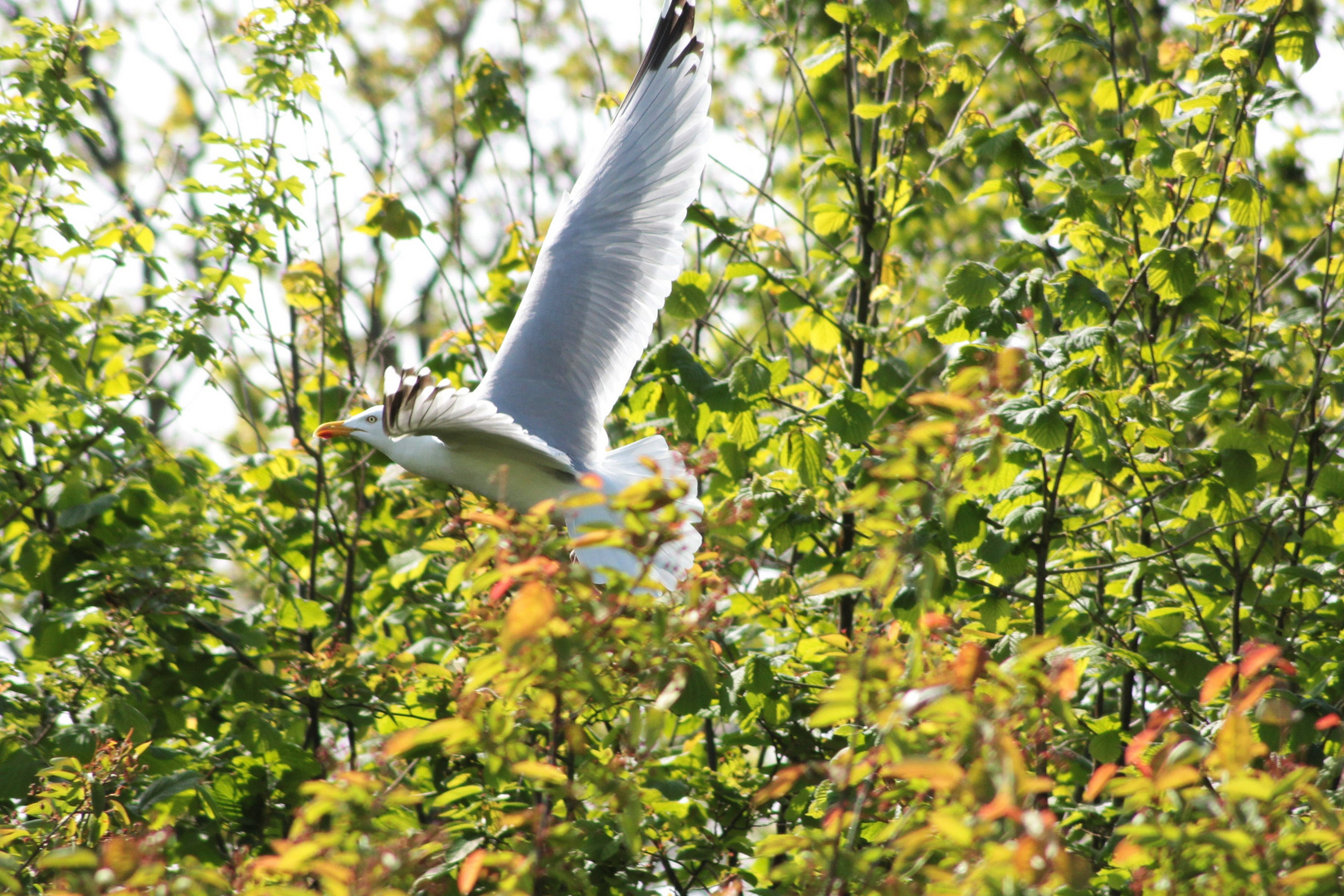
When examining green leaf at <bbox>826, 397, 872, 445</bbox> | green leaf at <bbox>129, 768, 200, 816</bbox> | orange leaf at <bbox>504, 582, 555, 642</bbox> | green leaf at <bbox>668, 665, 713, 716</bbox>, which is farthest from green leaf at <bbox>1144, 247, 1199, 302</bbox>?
green leaf at <bbox>129, 768, 200, 816</bbox>

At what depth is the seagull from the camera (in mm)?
4016

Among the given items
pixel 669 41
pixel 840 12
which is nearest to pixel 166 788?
pixel 840 12

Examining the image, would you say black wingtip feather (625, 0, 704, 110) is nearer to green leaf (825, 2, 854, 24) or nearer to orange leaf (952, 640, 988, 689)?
green leaf (825, 2, 854, 24)

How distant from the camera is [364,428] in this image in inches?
161

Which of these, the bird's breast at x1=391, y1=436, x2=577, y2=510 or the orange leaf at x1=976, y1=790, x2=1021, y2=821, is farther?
the bird's breast at x1=391, y1=436, x2=577, y2=510

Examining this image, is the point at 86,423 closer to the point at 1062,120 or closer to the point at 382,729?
the point at 382,729

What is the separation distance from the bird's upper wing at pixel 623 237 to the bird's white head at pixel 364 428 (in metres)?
0.72

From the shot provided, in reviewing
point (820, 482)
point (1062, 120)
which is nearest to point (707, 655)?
point (820, 482)

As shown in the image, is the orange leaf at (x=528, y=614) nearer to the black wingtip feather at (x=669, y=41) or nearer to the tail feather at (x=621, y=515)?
the tail feather at (x=621, y=515)

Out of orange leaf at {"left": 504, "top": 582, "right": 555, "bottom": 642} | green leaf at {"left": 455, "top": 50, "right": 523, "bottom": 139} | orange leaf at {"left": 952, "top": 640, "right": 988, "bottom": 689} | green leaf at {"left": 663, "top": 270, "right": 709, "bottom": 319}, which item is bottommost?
orange leaf at {"left": 504, "top": 582, "right": 555, "bottom": 642}

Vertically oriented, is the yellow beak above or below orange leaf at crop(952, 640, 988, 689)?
above

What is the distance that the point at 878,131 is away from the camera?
14.2 feet

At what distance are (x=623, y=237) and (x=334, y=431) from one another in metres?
1.46

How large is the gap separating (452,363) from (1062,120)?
7.61 ft
